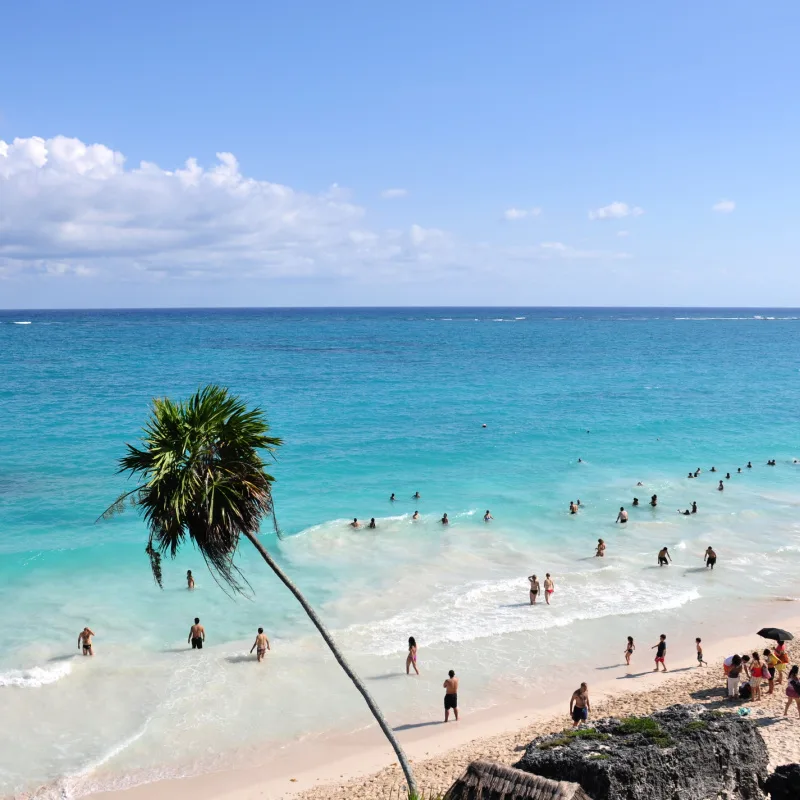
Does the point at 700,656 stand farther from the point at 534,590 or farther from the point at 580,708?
the point at 534,590

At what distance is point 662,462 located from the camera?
47.8m

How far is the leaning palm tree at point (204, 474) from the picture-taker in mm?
10492

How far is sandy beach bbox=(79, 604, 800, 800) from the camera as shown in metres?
15.8

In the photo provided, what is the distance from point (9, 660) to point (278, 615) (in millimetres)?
8119

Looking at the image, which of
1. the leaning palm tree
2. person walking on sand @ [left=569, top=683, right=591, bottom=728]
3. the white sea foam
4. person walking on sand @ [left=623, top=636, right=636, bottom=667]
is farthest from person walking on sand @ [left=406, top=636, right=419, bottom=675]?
the leaning palm tree

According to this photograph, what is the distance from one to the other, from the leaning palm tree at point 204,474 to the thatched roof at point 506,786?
4.80 meters

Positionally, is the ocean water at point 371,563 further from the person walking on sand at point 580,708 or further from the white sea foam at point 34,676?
the person walking on sand at point 580,708

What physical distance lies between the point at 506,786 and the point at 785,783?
5.05 meters

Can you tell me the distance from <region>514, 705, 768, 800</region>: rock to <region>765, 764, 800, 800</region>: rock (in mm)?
116

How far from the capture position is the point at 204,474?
10.7 metres

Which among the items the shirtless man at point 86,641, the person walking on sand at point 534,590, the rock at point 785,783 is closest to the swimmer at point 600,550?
the person walking on sand at point 534,590

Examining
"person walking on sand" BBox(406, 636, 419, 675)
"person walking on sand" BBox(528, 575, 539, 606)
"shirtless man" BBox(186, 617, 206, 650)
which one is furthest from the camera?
"person walking on sand" BBox(528, 575, 539, 606)

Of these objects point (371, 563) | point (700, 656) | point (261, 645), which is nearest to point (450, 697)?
point (261, 645)

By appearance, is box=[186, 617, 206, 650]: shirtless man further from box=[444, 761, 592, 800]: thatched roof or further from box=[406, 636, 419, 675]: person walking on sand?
box=[444, 761, 592, 800]: thatched roof
